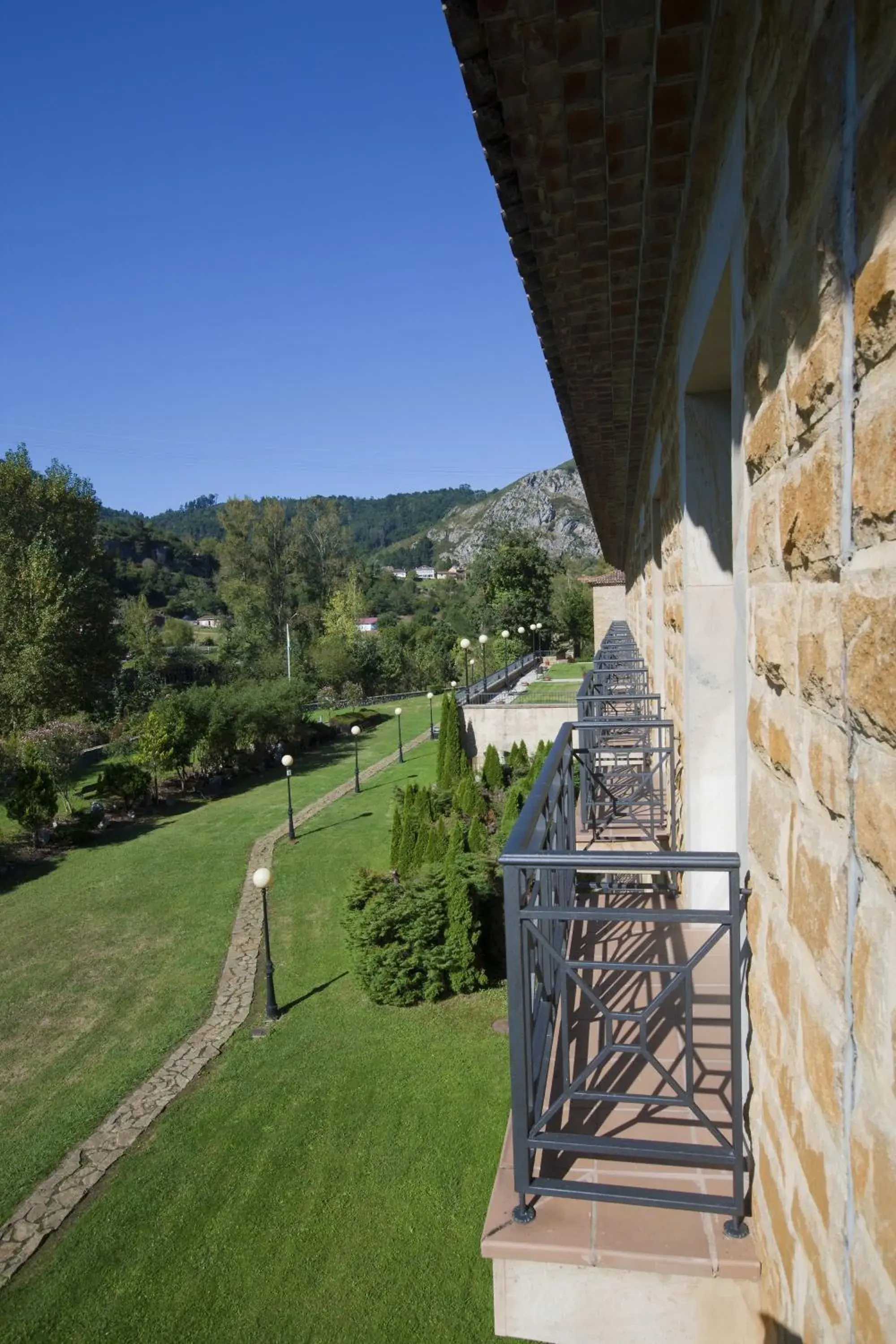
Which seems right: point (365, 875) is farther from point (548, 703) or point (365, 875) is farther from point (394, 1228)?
point (548, 703)

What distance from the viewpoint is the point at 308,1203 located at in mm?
7688

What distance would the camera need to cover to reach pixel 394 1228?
24.0 ft

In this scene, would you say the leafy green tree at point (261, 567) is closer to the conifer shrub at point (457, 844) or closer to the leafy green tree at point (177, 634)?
the leafy green tree at point (177, 634)

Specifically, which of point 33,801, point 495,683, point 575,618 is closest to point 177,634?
point 575,618

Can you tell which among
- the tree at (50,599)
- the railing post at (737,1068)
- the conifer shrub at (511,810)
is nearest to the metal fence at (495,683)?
the conifer shrub at (511,810)

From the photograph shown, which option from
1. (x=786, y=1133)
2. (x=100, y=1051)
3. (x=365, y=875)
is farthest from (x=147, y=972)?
(x=786, y=1133)

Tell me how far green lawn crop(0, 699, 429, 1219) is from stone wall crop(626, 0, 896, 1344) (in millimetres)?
9403

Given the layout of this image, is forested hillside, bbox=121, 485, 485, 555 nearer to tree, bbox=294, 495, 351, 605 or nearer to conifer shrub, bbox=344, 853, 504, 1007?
tree, bbox=294, 495, 351, 605

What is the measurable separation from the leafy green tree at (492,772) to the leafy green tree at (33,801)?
36.5 feet

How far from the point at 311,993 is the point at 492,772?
8881 millimetres

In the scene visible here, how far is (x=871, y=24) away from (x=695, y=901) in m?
3.29

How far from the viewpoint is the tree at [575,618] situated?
→ 44219mm

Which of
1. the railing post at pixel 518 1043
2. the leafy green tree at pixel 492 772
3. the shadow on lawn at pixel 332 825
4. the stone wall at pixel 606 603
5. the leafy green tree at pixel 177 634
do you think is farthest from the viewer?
the leafy green tree at pixel 177 634

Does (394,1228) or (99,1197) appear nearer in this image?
(394,1228)
